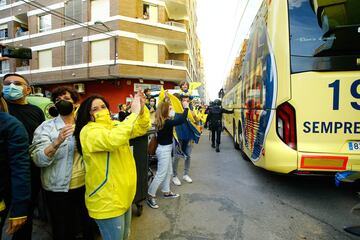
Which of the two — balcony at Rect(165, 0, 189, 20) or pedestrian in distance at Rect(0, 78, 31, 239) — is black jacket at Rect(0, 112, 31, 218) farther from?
balcony at Rect(165, 0, 189, 20)

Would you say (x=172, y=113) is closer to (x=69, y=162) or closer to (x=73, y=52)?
(x=69, y=162)

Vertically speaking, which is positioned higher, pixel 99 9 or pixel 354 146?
pixel 99 9

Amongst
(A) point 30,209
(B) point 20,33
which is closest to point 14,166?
(A) point 30,209

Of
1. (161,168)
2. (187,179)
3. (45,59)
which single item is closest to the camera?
(161,168)

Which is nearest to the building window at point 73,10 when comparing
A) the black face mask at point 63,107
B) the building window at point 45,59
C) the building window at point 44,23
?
the building window at point 44,23

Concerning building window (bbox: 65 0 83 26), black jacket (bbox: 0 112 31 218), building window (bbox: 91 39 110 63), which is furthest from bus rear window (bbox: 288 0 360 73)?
building window (bbox: 65 0 83 26)

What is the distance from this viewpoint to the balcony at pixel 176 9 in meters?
20.2

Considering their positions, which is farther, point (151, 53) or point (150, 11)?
point (150, 11)

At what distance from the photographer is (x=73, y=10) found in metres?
19.3

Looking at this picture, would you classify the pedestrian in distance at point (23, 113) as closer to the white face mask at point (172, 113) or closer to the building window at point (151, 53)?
the white face mask at point (172, 113)

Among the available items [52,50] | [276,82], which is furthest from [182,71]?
[276,82]

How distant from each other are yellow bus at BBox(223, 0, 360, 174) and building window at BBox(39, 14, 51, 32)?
75.2 ft

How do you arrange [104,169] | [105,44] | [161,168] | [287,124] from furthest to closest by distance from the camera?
[105,44] < [161,168] < [287,124] < [104,169]

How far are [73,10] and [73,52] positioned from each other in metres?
3.51
